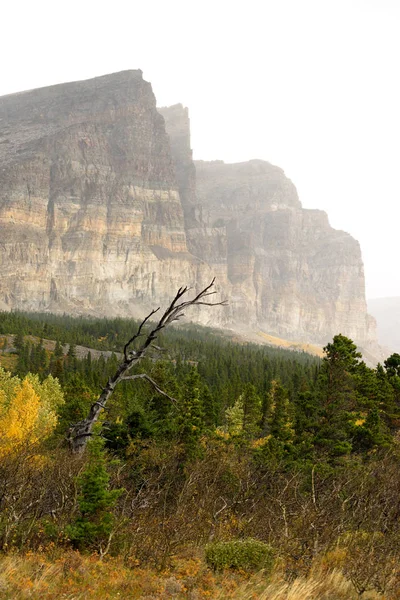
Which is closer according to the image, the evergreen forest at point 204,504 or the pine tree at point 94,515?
the evergreen forest at point 204,504

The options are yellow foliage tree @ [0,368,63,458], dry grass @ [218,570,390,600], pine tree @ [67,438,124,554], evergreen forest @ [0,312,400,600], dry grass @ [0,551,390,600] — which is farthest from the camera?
yellow foliage tree @ [0,368,63,458]

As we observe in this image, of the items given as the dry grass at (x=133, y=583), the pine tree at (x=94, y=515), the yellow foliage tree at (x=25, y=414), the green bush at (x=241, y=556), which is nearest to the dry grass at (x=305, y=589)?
the dry grass at (x=133, y=583)

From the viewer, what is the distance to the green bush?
10.7m

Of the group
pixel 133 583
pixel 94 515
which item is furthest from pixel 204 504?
pixel 133 583

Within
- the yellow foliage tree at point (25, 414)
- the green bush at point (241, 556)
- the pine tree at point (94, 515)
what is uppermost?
the pine tree at point (94, 515)

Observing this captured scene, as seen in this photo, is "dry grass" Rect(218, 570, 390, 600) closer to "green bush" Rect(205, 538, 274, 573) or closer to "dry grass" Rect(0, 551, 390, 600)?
"dry grass" Rect(0, 551, 390, 600)

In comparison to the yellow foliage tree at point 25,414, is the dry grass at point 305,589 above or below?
above

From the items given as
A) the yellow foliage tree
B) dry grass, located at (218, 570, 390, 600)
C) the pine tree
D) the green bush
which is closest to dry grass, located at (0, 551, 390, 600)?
dry grass, located at (218, 570, 390, 600)

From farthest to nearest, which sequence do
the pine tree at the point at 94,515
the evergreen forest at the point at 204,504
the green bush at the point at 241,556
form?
the pine tree at the point at 94,515 → the green bush at the point at 241,556 → the evergreen forest at the point at 204,504

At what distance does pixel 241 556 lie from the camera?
1081 centimetres

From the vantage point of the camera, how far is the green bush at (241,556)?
35.1 feet

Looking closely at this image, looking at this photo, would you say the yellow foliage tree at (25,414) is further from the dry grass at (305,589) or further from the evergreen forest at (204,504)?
the dry grass at (305,589)

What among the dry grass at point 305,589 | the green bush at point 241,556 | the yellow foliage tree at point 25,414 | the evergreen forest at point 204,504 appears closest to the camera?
the dry grass at point 305,589

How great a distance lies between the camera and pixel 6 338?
11825cm
